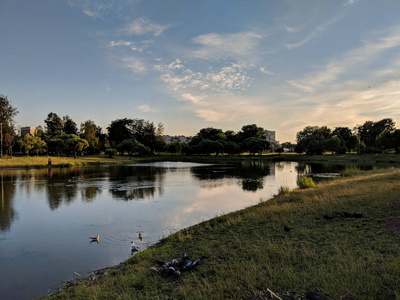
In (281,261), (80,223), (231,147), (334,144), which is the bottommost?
(80,223)

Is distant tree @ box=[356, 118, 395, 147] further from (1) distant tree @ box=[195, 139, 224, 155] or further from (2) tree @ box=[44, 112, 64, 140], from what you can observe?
(2) tree @ box=[44, 112, 64, 140]

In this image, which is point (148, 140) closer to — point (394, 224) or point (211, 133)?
point (211, 133)

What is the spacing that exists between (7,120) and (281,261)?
90022 mm

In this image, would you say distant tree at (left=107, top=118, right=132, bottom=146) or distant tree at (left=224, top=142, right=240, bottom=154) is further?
distant tree at (left=107, top=118, right=132, bottom=146)

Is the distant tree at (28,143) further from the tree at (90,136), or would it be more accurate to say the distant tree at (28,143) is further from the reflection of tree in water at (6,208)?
the reflection of tree in water at (6,208)

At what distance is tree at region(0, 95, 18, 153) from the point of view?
69.6 meters

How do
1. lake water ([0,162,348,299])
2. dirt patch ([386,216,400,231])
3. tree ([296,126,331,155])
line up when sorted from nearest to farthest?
dirt patch ([386,216,400,231])
lake water ([0,162,348,299])
tree ([296,126,331,155])

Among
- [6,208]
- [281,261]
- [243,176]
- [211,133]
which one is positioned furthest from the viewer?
[211,133]

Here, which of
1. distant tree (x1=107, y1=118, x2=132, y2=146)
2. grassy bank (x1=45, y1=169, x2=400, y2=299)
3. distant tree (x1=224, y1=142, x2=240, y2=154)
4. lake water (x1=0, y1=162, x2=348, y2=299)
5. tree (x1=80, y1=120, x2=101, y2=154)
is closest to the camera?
grassy bank (x1=45, y1=169, x2=400, y2=299)

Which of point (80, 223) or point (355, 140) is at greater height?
point (355, 140)

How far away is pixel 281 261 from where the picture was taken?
267 inches

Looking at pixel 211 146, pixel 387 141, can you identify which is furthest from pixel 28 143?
pixel 387 141

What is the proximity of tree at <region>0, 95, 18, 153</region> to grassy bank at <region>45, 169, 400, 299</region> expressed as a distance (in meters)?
75.9

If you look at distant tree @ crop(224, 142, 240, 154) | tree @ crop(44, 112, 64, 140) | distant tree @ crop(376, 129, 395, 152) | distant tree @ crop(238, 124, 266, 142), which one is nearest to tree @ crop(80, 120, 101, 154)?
tree @ crop(44, 112, 64, 140)
